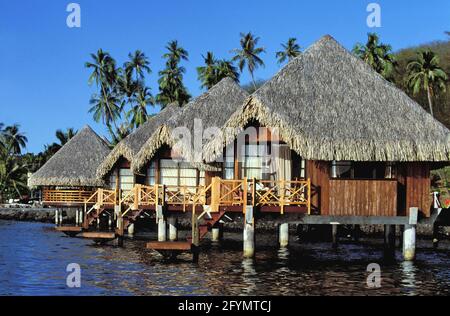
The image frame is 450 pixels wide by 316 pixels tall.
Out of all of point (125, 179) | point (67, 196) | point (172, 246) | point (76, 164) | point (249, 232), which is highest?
point (76, 164)

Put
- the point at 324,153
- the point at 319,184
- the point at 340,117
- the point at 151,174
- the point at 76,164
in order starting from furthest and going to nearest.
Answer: the point at 76,164, the point at 151,174, the point at 340,117, the point at 319,184, the point at 324,153

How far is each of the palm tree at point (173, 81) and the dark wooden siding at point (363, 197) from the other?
4686cm

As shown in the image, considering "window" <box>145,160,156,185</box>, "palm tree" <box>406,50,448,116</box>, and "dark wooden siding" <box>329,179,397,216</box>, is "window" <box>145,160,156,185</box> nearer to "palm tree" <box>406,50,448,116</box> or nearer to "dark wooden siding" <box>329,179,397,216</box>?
"dark wooden siding" <box>329,179,397,216</box>

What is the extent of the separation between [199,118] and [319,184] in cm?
1045

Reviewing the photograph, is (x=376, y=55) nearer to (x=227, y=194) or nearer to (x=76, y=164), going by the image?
(x=76, y=164)

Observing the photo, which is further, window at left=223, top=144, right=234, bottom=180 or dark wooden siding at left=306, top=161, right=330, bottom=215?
window at left=223, top=144, right=234, bottom=180

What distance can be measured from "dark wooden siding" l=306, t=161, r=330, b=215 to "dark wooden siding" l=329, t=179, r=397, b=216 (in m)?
0.22

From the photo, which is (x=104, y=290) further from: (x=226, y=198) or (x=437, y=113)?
(x=437, y=113)

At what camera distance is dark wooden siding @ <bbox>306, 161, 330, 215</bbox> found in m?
25.3

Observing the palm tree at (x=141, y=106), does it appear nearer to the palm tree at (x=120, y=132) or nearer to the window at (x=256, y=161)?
the palm tree at (x=120, y=132)

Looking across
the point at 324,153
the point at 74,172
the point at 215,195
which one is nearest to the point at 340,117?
the point at 324,153

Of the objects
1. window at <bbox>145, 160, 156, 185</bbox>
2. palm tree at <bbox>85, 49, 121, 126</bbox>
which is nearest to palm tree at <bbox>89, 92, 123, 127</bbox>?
palm tree at <bbox>85, 49, 121, 126</bbox>

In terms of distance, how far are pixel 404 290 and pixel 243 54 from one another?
54.5 metres

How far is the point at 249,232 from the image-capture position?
965 inches
